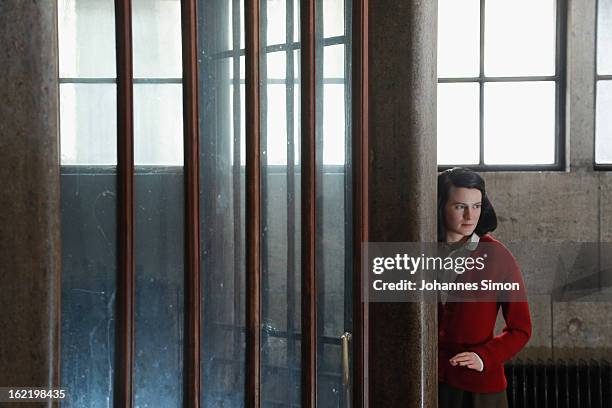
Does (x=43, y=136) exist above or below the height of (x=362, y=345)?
above

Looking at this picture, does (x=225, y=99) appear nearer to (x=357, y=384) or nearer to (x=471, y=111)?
(x=357, y=384)

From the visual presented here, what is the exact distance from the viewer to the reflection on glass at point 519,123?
2465 mm

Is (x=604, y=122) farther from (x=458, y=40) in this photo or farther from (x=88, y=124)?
(x=88, y=124)

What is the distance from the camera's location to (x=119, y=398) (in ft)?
4.39

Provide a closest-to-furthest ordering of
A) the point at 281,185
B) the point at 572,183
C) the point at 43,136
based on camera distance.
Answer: the point at 43,136, the point at 281,185, the point at 572,183

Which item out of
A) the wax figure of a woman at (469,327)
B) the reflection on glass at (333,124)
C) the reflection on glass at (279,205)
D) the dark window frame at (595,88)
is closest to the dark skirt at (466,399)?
the wax figure of a woman at (469,327)

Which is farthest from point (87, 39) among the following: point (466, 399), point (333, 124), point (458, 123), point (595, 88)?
point (595, 88)

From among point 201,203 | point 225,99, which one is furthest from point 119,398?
point 225,99

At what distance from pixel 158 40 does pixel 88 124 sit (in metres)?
0.22

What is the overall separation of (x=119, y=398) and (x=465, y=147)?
5.36 feet

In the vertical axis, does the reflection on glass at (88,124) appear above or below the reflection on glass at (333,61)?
below

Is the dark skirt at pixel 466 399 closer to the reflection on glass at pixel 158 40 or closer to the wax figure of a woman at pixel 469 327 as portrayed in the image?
the wax figure of a woman at pixel 469 327

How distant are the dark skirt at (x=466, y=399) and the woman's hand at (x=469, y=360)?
75 mm

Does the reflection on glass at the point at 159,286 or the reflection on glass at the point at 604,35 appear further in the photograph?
the reflection on glass at the point at 604,35
